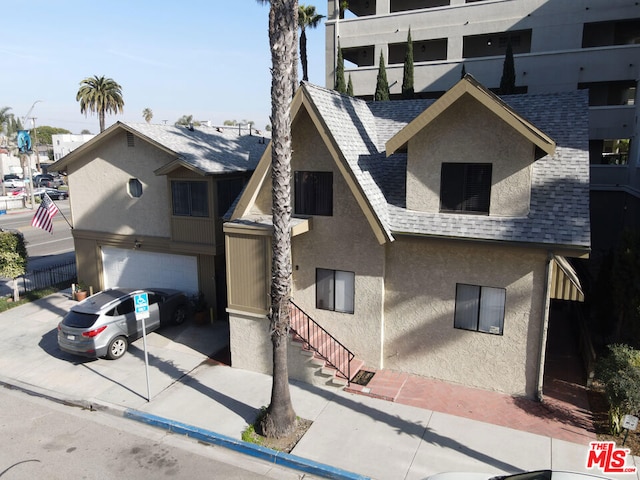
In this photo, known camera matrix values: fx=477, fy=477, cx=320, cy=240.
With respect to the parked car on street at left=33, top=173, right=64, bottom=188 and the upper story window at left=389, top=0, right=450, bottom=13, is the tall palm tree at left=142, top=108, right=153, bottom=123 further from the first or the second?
the upper story window at left=389, top=0, right=450, bottom=13

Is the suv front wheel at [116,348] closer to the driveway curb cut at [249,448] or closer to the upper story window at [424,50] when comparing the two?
the driveway curb cut at [249,448]

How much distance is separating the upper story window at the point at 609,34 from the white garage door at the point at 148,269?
25245 millimetres

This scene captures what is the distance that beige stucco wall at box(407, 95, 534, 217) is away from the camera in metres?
11.4

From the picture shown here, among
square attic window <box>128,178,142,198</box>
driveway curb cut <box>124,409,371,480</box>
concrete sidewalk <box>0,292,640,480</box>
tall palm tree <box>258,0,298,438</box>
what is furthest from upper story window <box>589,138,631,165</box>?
driveway curb cut <box>124,409,371,480</box>

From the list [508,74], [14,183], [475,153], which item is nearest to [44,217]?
[475,153]

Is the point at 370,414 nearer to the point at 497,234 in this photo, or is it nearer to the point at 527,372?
the point at 527,372

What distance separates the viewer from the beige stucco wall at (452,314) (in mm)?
11328

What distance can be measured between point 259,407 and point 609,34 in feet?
93.4

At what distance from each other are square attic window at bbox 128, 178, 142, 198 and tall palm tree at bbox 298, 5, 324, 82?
18950mm

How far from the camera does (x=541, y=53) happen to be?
27.0 m

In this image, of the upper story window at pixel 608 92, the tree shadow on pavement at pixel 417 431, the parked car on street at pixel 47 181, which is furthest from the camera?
the parked car on street at pixel 47 181

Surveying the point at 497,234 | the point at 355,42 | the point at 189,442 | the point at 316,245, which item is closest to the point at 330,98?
the point at 316,245

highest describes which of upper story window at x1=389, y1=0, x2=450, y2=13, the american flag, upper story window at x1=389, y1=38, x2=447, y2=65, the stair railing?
upper story window at x1=389, y1=0, x2=450, y2=13

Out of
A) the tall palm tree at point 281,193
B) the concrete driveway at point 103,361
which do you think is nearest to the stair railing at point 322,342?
the tall palm tree at point 281,193
